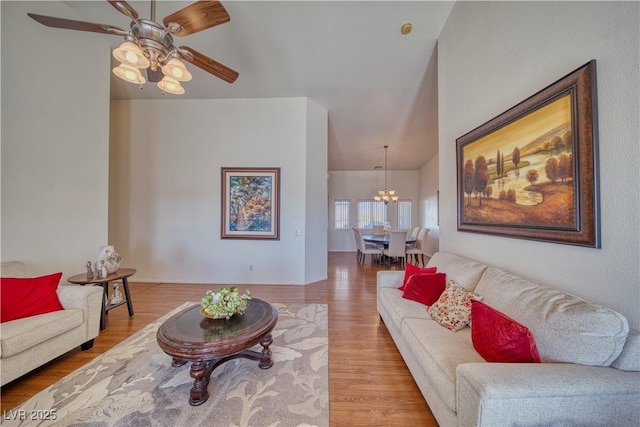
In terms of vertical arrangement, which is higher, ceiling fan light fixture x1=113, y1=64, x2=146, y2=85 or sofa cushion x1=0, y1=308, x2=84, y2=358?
ceiling fan light fixture x1=113, y1=64, x2=146, y2=85

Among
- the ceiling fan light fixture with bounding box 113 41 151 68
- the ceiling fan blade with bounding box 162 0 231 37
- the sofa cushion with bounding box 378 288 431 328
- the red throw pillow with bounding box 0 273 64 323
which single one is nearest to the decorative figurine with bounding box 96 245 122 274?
the red throw pillow with bounding box 0 273 64 323

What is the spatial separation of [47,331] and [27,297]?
15.2 inches

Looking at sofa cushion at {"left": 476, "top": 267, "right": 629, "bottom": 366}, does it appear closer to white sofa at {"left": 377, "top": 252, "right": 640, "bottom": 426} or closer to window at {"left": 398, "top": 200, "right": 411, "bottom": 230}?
white sofa at {"left": 377, "top": 252, "right": 640, "bottom": 426}

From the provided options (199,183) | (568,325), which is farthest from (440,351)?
(199,183)

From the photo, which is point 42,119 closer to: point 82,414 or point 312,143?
point 82,414

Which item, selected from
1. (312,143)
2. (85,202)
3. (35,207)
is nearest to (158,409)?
(35,207)

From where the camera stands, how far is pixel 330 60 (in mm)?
3494

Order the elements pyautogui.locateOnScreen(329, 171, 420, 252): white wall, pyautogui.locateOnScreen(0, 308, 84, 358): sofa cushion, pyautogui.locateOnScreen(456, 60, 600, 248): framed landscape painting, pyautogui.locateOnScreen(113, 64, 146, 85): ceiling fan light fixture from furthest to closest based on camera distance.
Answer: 1. pyautogui.locateOnScreen(329, 171, 420, 252): white wall
2. pyautogui.locateOnScreen(113, 64, 146, 85): ceiling fan light fixture
3. pyautogui.locateOnScreen(0, 308, 84, 358): sofa cushion
4. pyautogui.locateOnScreen(456, 60, 600, 248): framed landscape painting

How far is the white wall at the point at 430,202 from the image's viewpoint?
282 inches

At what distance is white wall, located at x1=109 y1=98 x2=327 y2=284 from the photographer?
438 centimetres

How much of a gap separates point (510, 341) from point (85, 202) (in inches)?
173

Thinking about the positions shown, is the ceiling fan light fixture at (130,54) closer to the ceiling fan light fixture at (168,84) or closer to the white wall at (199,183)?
the ceiling fan light fixture at (168,84)

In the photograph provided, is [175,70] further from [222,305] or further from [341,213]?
[341,213]

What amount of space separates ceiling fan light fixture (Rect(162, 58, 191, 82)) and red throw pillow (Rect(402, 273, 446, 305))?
2841 mm
